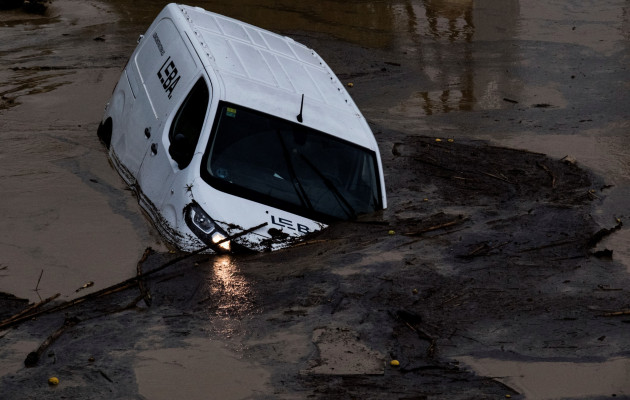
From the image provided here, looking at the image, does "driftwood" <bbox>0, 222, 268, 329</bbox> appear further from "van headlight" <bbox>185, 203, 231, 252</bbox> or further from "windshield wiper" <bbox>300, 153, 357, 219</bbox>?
"windshield wiper" <bbox>300, 153, 357, 219</bbox>

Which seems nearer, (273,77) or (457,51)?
(273,77)

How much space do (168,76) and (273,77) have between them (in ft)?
3.78

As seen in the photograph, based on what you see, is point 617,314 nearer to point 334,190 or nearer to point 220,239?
point 334,190

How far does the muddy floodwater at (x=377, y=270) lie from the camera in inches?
220

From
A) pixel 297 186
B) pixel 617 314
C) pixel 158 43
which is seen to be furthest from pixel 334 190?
pixel 158 43

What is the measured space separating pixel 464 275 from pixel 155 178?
284cm

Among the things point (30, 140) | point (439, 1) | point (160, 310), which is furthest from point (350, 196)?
point (439, 1)

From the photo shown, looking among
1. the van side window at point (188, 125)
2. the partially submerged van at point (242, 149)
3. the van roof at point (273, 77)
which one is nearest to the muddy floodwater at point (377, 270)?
the partially submerged van at point (242, 149)

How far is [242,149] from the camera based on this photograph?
25.8 feet

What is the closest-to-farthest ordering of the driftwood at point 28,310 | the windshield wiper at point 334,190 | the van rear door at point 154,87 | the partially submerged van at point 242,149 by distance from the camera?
the driftwood at point 28,310 → the partially submerged van at point 242,149 → the windshield wiper at point 334,190 → the van rear door at point 154,87

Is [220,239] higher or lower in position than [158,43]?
lower

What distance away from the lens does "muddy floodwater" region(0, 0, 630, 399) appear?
18.4ft

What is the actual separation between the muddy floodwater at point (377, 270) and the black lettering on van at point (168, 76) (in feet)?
3.43

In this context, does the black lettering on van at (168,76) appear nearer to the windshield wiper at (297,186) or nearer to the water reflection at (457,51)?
the windshield wiper at (297,186)
